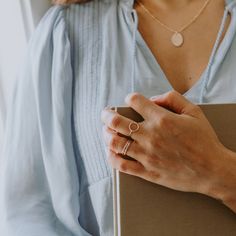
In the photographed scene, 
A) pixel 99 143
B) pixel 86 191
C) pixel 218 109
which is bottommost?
pixel 86 191

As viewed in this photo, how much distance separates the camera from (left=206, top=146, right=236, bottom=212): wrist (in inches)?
22.8

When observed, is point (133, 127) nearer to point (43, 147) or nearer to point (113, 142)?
point (113, 142)

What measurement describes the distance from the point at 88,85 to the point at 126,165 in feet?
0.78

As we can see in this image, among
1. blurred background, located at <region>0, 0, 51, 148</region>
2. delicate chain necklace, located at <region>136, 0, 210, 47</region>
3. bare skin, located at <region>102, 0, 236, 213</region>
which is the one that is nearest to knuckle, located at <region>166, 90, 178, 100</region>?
bare skin, located at <region>102, 0, 236, 213</region>

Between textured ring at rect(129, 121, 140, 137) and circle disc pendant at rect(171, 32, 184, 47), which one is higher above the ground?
circle disc pendant at rect(171, 32, 184, 47)

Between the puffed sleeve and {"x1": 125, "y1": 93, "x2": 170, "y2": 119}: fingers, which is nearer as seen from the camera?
{"x1": 125, "y1": 93, "x2": 170, "y2": 119}: fingers

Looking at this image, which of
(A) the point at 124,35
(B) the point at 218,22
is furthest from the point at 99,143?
(B) the point at 218,22

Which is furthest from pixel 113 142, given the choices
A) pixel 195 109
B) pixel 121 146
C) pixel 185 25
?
pixel 185 25

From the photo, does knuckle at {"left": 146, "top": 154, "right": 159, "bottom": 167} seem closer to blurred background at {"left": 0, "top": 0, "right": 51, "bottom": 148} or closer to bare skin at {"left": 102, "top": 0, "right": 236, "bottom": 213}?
bare skin at {"left": 102, "top": 0, "right": 236, "bottom": 213}

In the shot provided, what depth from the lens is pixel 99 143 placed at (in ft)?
2.39

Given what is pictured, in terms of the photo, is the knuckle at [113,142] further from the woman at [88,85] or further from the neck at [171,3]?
the neck at [171,3]

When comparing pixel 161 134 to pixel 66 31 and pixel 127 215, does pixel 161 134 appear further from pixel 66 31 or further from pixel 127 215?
pixel 66 31

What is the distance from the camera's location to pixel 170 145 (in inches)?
22.4

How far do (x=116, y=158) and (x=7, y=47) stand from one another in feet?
1.26
